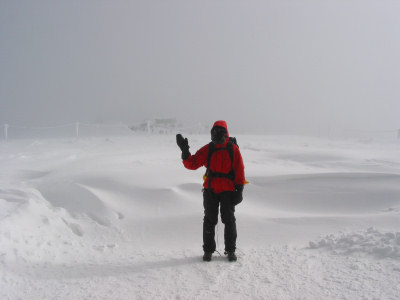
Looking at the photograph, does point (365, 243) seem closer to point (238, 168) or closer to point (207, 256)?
point (238, 168)

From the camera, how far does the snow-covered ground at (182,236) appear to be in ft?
8.13

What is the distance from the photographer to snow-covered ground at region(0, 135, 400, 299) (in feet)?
8.13

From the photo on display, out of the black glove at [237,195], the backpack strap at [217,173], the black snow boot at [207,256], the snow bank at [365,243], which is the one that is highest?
the backpack strap at [217,173]

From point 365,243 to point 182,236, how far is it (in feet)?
7.23

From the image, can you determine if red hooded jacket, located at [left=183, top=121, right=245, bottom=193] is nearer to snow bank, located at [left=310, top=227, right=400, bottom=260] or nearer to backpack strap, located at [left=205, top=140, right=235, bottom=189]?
backpack strap, located at [left=205, top=140, right=235, bottom=189]

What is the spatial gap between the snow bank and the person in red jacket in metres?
1.00

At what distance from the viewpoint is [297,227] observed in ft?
13.4

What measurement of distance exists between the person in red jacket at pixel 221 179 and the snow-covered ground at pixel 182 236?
251 millimetres

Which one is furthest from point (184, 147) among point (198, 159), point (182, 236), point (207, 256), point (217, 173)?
point (182, 236)

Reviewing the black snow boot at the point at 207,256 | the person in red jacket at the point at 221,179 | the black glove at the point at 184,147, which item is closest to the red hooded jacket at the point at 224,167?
the person in red jacket at the point at 221,179

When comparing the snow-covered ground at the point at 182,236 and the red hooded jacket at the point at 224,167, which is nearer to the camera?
the snow-covered ground at the point at 182,236

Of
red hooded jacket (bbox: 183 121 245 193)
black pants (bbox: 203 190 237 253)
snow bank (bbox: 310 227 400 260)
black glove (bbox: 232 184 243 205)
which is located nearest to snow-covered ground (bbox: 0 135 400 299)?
snow bank (bbox: 310 227 400 260)

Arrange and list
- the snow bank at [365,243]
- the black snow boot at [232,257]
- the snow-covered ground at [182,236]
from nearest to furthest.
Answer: the snow-covered ground at [182,236] < the snow bank at [365,243] < the black snow boot at [232,257]

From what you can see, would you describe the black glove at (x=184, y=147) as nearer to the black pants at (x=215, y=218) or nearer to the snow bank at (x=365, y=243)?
the black pants at (x=215, y=218)
